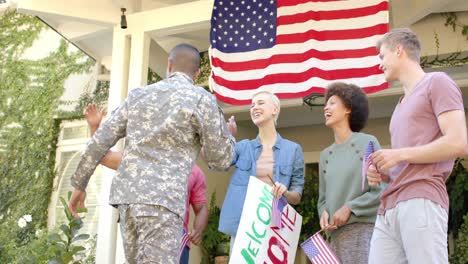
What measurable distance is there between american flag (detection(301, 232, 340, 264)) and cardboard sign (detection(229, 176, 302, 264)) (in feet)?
0.71

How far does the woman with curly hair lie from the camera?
129 inches

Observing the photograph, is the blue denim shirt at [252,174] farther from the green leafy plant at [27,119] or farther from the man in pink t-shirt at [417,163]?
the green leafy plant at [27,119]

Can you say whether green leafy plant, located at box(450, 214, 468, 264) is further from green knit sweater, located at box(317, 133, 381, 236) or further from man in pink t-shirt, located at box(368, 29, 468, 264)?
man in pink t-shirt, located at box(368, 29, 468, 264)

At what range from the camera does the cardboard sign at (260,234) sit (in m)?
3.32

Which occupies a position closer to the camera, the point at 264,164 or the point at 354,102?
the point at 354,102

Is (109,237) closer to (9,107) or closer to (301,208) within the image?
(301,208)

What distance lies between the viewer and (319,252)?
330cm

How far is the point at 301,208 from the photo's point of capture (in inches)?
317

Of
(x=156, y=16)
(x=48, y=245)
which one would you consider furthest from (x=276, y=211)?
(x=48, y=245)

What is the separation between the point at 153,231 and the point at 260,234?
35.3 inches


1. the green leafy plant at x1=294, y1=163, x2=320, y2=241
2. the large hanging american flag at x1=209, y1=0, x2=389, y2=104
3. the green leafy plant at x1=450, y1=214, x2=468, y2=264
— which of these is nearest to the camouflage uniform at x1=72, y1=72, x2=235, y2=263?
the large hanging american flag at x1=209, y1=0, x2=389, y2=104

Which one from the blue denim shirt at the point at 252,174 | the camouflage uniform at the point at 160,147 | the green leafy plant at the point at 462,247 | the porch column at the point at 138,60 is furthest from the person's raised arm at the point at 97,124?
the green leafy plant at the point at 462,247

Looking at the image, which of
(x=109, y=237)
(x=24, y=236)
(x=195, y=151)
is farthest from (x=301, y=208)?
(x=195, y=151)

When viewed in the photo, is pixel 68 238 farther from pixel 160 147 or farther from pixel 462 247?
pixel 462 247
